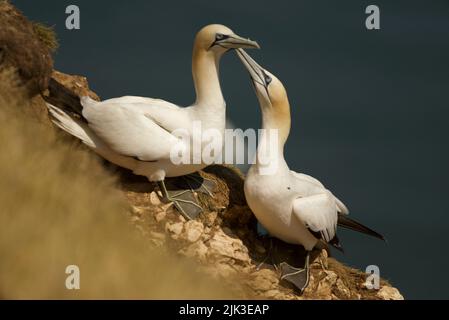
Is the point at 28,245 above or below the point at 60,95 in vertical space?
below

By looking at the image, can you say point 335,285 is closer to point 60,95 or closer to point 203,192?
point 203,192

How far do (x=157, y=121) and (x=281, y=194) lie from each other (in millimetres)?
1667

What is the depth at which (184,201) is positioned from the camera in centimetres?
1048

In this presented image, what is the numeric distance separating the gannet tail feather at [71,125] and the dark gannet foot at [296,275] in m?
2.60

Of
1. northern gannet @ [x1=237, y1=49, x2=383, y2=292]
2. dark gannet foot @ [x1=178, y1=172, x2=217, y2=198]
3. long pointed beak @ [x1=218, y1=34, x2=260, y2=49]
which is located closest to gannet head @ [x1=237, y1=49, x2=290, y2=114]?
northern gannet @ [x1=237, y1=49, x2=383, y2=292]

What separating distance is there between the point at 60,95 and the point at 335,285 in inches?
156

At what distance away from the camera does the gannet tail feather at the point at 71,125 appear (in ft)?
Result: 33.4

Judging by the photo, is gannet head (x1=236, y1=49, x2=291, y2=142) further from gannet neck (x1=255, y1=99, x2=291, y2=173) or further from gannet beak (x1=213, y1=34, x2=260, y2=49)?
gannet beak (x1=213, y1=34, x2=260, y2=49)

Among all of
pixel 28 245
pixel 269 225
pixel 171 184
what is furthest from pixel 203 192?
pixel 28 245

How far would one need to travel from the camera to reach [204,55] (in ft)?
34.2

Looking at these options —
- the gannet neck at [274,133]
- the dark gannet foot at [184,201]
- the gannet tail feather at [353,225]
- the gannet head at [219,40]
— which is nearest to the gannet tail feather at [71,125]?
the dark gannet foot at [184,201]

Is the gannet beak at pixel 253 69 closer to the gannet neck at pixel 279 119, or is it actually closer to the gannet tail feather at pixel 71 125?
the gannet neck at pixel 279 119

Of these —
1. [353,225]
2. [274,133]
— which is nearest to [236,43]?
[274,133]

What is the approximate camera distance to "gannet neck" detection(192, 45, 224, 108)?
1041 cm
